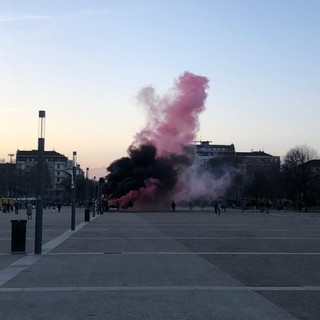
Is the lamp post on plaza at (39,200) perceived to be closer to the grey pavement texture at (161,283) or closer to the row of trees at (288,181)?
the grey pavement texture at (161,283)

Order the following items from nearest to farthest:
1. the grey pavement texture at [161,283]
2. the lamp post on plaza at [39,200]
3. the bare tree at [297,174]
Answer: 1. the grey pavement texture at [161,283]
2. the lamp post on plaza at [39,200]
3. the bare tree at [297,174]

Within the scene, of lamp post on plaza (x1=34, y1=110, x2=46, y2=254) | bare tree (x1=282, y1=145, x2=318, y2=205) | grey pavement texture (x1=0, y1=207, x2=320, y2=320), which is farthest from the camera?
bare tree (x1=282, y1=145, x2=318, y2=205)

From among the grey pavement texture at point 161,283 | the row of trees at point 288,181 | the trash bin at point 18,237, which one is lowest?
the grey pavement texture at point 161,283

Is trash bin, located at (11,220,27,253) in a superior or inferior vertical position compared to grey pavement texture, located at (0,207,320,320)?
superior

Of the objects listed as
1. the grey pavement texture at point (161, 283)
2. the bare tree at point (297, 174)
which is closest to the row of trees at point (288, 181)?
the bare tree at point (297, 174)

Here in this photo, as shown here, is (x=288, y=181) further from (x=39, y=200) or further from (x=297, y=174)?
(x=39, y=200)

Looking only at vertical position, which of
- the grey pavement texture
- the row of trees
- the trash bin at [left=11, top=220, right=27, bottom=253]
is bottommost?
the grey pavement texture

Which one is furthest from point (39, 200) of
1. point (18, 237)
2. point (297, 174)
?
point (297, 174)

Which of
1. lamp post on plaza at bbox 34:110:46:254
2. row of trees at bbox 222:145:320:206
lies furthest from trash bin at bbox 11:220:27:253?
row of trees at bbox 222:145:320:206

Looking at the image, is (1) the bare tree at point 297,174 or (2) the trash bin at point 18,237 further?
(1) the bare tree at point 297,174

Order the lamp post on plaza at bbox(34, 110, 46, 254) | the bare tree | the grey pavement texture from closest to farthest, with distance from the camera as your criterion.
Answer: the grey pavement texture, the lamp post on plaza at bbox(34, 110, 46, 254), the bare tree

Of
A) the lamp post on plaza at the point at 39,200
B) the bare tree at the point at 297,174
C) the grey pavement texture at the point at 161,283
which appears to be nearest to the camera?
the grey pavement texture at the point at 161,283

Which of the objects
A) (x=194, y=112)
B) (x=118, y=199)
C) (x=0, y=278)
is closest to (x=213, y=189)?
(x=118, y=199)

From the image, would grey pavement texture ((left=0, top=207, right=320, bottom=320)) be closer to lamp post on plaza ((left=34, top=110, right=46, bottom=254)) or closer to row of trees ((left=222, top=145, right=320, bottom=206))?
lamp post on plaza ((left=34, top=110, right=46, bottom=254))
